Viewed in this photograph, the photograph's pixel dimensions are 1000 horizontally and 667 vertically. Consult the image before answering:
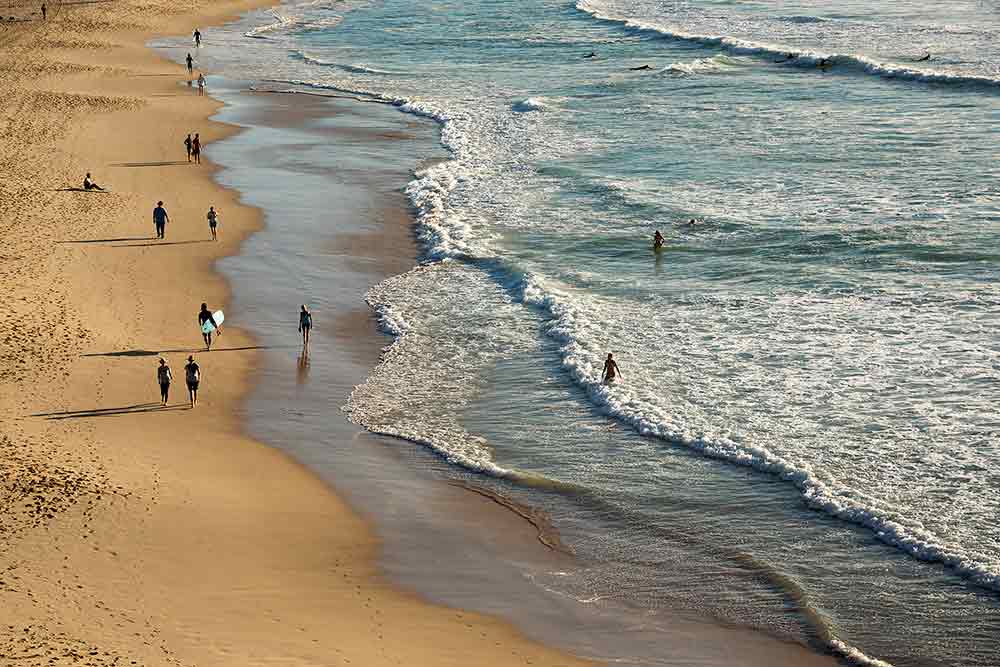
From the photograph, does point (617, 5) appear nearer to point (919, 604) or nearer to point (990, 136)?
point (990, 136)

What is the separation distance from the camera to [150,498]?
17.8 metres

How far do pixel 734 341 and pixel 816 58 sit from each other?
1573 inches

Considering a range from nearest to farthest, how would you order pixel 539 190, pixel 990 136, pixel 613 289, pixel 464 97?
pixel 613 289
pixel 539 190
pixel 990 136
pixel 464 97

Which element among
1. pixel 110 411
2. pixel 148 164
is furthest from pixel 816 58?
pixel 110 411

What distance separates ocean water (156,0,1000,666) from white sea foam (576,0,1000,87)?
1.01 feet

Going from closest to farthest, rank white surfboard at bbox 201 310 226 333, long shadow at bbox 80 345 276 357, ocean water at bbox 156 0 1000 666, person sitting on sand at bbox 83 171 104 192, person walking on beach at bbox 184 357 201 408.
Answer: ocean water at bbox 156 0 1000 666, person walking on beach at bbox 184 357 201 408, long shadow at bbox 80 345 276 357, white surfboard at bbox 201 310 226 333, person sitting on sand at bbox 83 171 104 192

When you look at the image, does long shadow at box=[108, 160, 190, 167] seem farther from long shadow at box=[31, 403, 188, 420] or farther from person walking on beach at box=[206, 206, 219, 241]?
long shadow at box=[31, 403, 188, 420]

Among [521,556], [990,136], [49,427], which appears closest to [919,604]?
[521,556]

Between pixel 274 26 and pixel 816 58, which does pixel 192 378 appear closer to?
pixel 816 58

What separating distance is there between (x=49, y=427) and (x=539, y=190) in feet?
70.8

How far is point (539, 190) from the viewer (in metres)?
39.0

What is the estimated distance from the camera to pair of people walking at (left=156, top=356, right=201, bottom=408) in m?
21.5

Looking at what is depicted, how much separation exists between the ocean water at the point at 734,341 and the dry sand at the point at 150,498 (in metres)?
2.56

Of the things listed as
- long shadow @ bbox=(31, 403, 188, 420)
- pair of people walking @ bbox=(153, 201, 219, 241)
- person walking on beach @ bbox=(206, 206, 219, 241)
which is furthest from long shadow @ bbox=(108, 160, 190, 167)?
long shadow @ bbox=(31, 403, 188, 420)
